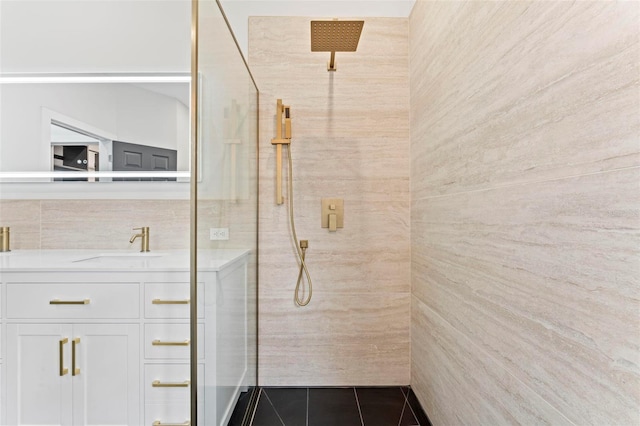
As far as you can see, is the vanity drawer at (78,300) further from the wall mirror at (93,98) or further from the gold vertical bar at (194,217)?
the wall mirror at (93,98)

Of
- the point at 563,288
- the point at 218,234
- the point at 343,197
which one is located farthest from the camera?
the point at 343,197

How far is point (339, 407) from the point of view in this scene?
175 centimetres

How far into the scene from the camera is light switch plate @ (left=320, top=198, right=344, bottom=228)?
6.39 ft

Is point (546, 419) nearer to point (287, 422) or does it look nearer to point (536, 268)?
point (536, 268)

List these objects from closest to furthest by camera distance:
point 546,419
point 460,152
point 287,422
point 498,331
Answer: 1. point 546,419
2. point 498,331
3. point 460,152
4. point 287,422

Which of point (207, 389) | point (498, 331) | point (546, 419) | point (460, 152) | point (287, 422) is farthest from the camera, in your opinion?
point (287, 422)

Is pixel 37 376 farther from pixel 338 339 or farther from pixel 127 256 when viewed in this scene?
pixel 338 339

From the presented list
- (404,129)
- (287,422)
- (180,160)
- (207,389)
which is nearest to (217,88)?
(180,160)

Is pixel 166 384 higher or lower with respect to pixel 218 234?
lower

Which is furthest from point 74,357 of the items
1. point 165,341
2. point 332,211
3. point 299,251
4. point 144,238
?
point 332,211

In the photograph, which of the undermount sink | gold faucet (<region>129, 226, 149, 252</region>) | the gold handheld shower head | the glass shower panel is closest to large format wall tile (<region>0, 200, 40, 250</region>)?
the undermount sink

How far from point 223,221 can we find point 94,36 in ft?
5.13

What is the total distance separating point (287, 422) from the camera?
1628mm

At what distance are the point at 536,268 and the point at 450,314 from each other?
0.60 m
